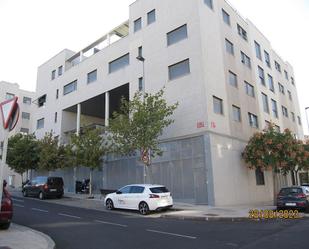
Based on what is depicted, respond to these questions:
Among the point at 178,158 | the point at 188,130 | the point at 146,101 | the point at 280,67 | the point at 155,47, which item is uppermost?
the point at 280,67

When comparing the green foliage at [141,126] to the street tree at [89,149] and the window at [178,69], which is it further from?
the street tree at [89,149]

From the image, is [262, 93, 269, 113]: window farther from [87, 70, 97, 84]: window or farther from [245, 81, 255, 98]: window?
[87, 70, 97, 84]: window

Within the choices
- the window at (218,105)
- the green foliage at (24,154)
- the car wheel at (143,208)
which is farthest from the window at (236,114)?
the green foliage at (24,154)

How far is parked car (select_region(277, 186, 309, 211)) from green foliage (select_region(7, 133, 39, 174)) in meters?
25.4

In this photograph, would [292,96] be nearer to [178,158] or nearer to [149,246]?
[178,158]

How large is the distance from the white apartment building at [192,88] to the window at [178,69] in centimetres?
8

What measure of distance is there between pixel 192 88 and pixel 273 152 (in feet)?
26.1

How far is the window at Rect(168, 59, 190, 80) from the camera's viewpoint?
22.1m

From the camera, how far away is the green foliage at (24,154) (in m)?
32.3

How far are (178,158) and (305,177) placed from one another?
27553 mm

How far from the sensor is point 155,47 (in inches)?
968

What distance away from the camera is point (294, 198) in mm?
16781

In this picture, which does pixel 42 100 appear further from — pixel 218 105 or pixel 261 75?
pixel 261 75

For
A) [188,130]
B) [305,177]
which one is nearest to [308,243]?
[188,130]
